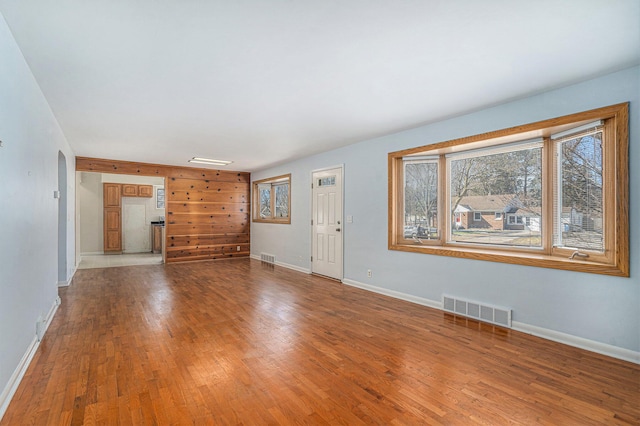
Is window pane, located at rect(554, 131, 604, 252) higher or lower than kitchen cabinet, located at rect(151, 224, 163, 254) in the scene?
higher

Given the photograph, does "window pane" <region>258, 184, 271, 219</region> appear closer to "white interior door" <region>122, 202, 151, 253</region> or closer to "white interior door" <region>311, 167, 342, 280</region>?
"white interior door" <region>311, 167, 342, 280</region>

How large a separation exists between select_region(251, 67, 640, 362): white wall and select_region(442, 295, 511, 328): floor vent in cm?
7

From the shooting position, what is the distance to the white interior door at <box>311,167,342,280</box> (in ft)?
18.1

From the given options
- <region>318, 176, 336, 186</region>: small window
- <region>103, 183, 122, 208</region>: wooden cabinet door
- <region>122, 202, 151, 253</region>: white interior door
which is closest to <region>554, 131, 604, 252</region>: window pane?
<region>318, 176, 336, 186</region>: small window

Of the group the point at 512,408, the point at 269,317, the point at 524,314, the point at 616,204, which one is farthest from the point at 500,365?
the point at 269,317

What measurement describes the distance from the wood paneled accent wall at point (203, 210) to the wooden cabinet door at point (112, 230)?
2875 mm

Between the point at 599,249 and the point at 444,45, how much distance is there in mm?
2359

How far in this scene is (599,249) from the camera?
2.84 meters

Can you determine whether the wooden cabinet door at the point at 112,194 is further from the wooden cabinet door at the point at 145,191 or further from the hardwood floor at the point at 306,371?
the hardwood floor at the point at 306,371

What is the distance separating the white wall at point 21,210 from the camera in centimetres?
193

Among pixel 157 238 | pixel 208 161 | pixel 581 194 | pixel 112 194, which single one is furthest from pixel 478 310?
pixel 112 194

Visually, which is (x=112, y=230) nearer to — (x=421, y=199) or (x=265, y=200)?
(x=265, y=200)

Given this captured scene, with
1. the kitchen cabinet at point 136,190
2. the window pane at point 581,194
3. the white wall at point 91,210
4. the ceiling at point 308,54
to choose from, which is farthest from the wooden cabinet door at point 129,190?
the window pane at point 581,194

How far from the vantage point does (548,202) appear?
10.8 feet
